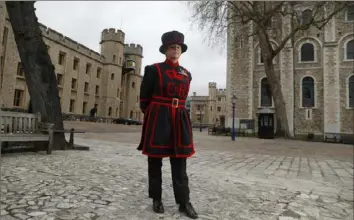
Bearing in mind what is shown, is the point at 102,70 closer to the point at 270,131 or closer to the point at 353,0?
the point at 270,131

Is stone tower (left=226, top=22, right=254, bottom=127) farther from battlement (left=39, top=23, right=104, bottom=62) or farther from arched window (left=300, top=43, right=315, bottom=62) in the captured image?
battlement (left=39, top=23, right=104, bottom=62)

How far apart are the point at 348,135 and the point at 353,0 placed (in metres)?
11.9

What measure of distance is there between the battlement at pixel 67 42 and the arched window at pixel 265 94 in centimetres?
2538

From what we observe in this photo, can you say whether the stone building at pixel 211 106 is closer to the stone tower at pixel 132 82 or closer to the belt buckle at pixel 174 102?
the stone tower at pixel 132 82

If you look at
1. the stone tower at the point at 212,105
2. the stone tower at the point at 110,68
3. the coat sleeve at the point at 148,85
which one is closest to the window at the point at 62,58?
the stone tower at the point at 110,68

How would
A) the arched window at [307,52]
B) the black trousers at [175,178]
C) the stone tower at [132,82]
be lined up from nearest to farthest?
the black trousers at [175,178] → the arched window at [307,52] → the stone tower at [132,82]

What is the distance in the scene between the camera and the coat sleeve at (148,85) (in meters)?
2.57

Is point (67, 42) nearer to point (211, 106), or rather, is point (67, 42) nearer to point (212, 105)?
point (211, 106)

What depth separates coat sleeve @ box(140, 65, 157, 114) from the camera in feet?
→ 8.42

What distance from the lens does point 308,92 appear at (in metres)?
26.4

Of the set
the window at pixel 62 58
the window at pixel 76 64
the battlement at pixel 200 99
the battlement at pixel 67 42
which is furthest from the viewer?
the battlement at pixel 200 99

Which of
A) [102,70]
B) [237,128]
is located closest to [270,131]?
[237,128]

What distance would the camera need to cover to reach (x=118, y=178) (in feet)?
12.3

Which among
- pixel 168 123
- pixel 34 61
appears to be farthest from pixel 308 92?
pixel 168 123
